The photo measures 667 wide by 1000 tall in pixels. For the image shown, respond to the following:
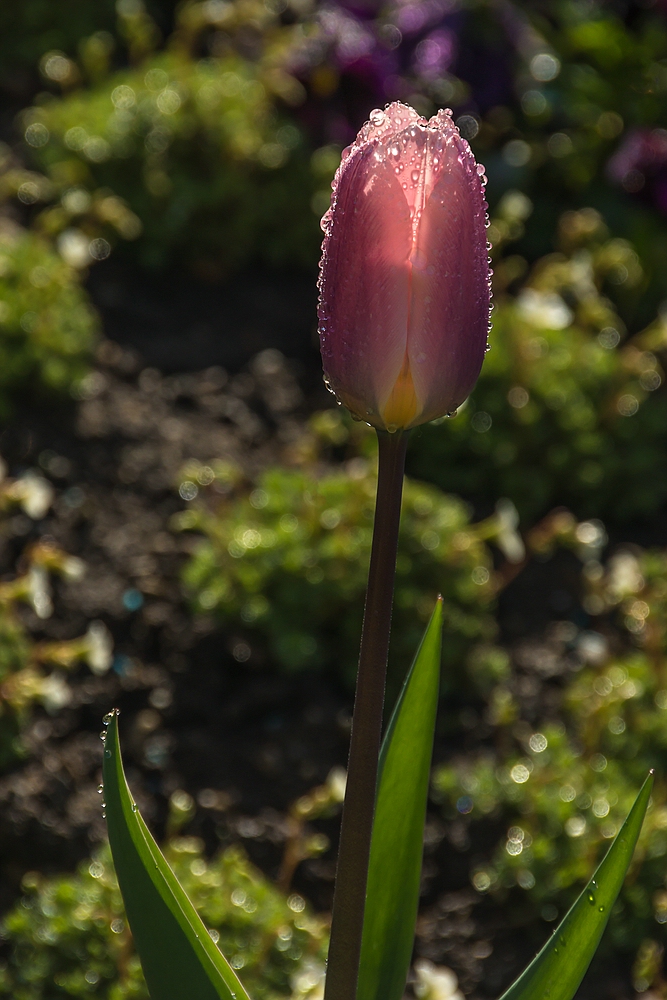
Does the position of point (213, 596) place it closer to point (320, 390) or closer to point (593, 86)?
point (320, 390)

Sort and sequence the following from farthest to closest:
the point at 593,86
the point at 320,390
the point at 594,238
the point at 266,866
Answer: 1. the point at 593,86
2. the point at 594,238
3. the point at 320,390
4. the point at 266,866

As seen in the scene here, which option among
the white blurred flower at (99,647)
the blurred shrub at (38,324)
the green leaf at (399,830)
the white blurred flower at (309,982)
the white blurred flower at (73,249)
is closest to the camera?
the green leaf at (399,830)

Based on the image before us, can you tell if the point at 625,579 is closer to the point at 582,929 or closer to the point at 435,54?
the point at 582,929

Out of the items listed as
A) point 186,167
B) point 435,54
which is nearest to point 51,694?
point 186,167

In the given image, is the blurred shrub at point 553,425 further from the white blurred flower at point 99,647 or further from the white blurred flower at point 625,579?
the white blurred flower at point 99,647

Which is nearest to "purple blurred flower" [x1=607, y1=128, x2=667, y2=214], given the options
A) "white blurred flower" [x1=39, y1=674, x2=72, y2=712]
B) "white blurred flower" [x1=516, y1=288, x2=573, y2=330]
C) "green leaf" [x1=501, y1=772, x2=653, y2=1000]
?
"white blurred flower" [x1=516, y1=288, x2=573, y2=330]

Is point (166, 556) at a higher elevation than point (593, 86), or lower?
lower

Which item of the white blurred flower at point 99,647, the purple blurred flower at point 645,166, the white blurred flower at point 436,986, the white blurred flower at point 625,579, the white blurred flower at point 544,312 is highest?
the purple blurred flower at point 645,166

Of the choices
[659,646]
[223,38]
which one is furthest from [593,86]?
[659,646]

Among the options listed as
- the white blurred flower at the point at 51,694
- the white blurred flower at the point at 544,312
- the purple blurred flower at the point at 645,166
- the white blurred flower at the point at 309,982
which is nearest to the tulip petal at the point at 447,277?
the white blurred flower at the point at 309,982
